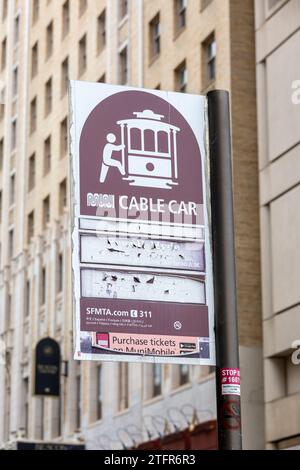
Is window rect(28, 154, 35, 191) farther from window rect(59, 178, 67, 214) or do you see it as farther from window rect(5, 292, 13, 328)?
window rect(5, 292, 13, 328)

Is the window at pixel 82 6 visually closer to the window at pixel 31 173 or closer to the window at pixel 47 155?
the window at pixel 47 155

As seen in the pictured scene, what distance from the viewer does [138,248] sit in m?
7.67

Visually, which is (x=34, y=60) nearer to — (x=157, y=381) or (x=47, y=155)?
(x=47, y=155)

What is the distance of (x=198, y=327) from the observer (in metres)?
7.51

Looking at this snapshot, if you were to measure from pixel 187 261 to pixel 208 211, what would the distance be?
→ 1.25 feet

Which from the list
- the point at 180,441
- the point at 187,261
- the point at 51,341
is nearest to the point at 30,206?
the point at 51,341

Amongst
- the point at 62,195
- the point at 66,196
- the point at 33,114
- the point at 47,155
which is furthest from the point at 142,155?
the point at 33,114

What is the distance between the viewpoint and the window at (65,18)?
173 feet

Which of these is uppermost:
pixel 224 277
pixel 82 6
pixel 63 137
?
pixel 82 6

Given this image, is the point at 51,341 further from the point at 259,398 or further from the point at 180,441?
the point at 259,398

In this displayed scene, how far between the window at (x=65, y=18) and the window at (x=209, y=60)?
697 inches

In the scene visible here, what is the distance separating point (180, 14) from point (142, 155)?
31754mm

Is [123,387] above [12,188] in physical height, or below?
below

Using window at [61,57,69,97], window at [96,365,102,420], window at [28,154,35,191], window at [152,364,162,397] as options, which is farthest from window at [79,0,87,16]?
window at [152,364,162,397]
